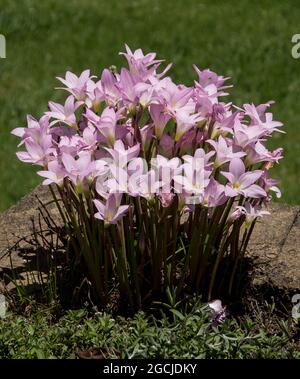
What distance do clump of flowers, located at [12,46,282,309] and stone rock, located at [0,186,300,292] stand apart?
189 mm

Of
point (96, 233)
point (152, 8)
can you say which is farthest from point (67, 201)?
point (152, 8)

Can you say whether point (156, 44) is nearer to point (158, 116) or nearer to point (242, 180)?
point (158, 116)

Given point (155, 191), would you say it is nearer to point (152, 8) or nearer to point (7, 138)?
point (7, 138)

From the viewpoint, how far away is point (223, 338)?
3.28 meters

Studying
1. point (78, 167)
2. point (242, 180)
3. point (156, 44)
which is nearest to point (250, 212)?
point (242, 180)

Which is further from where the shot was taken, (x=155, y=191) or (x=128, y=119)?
(x=128, y=119)

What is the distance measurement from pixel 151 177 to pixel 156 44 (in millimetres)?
4899

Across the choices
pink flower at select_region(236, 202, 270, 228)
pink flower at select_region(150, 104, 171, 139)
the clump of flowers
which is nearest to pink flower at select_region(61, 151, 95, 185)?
the clump of flowers

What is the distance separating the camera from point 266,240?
13.4ft

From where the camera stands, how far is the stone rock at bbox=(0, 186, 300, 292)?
3.77 metres

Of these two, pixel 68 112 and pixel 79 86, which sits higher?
pixel 79 86

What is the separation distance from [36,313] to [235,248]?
0.81m
